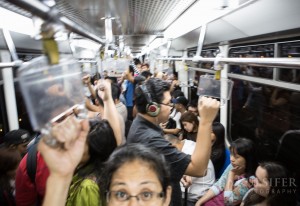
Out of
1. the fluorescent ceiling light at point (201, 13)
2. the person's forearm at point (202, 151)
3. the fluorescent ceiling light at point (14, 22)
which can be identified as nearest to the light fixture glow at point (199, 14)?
the fluorescent ceiling light at point (201, 13)

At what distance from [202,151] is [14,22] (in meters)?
2.14

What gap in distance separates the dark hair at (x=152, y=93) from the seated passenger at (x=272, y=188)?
1000 mm

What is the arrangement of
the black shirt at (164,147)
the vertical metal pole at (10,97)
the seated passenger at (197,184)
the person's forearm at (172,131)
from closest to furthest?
the black shirt at (164,147) < the seated passenger at (197,184) < the vertical metal pole at (10,97) < the person's forearm at (172,131)

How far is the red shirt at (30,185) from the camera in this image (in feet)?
5.53

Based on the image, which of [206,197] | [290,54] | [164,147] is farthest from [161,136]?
[290,54]

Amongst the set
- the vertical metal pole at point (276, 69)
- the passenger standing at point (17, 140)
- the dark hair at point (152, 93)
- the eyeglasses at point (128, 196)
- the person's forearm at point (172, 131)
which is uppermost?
the vertical metal pole at point (276, 69)

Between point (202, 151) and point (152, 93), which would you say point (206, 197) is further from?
point (152, 93)

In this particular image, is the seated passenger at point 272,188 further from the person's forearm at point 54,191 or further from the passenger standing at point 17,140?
the passenger standing at point 17,140

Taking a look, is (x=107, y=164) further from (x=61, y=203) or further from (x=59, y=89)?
(x=59, y=89)

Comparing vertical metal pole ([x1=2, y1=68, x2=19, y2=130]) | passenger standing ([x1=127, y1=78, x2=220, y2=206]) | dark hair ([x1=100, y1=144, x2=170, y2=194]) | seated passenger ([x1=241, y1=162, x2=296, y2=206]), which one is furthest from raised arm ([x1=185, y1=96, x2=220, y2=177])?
vertical metal pole ([x1=2, y1=68, x2=19, y2=130])

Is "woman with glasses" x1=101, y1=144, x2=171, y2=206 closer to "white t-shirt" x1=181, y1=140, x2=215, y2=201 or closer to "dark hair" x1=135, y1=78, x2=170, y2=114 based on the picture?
"dark hair" x1=135, y1=78, x2=170, y2=114

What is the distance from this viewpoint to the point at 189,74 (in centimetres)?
628

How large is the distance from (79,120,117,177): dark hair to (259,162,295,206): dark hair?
123cm

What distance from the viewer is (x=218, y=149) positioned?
295cm
